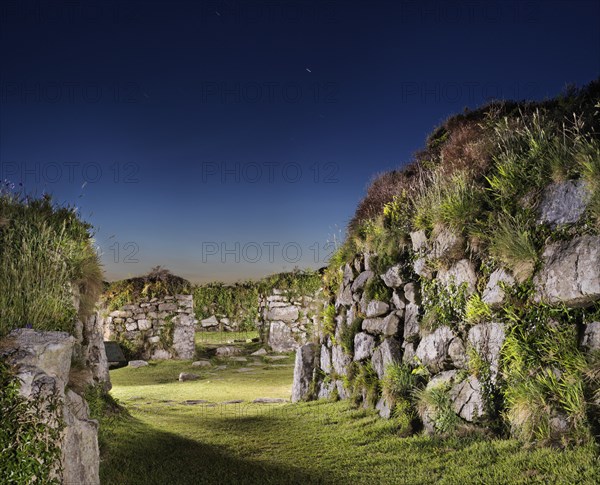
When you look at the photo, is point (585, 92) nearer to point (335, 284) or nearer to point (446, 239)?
point (446, 239)

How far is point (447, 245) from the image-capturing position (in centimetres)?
696

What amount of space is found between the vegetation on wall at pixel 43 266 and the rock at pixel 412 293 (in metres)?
4.98

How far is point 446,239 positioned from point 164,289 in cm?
1387

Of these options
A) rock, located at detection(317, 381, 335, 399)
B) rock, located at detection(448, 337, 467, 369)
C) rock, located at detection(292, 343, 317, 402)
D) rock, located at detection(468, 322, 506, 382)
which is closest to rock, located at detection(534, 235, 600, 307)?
rock, located at detection(468, 322, 506, 382)

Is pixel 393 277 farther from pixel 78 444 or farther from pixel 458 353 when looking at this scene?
pixel 78 444

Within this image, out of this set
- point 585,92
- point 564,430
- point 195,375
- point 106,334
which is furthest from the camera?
point 106,334

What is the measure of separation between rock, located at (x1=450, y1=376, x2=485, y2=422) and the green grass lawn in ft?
1.16

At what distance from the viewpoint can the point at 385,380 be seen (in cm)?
747

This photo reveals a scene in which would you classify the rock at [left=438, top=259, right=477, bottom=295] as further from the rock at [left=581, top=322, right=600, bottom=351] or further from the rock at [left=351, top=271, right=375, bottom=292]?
the rock at [left=351, top=271, right=375, bottom=292]

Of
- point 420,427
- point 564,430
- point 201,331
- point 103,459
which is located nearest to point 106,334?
point 201,331

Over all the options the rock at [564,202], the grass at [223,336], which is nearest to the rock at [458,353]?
the rock at [564,202]

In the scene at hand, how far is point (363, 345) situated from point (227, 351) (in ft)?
34.3

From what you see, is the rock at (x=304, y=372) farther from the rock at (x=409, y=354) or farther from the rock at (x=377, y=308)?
the rock at (x=409, y=354)

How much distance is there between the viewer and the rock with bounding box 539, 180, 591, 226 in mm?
5258
